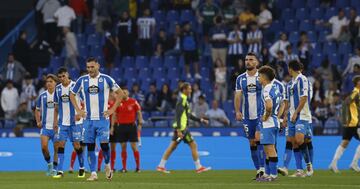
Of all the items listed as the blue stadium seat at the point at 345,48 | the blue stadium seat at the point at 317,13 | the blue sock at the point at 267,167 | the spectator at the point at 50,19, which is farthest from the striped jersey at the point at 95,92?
the spectator at the point at 50,19

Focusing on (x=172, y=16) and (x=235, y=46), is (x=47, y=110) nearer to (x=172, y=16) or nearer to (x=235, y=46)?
(x=235, y=46)

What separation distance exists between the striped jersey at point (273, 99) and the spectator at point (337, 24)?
48.7ft

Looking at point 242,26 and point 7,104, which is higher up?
point 242,26

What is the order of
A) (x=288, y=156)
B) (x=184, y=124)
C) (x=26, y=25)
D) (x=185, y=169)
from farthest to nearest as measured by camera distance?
(x=26, y=25), (x=185, y=169), (x=184, y=124), (x=288, y=156)

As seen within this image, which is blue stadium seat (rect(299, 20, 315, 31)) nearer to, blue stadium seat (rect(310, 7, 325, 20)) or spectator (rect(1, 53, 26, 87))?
blue stadium seat (rect(310, 7, 325, 20))

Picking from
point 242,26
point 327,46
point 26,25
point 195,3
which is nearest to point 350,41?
point 327,46

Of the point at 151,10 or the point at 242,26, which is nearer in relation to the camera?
the point at 242,26

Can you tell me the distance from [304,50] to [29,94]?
906cm

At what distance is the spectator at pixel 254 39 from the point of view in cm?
3522

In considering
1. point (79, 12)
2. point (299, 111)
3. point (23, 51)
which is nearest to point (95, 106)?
point (299, 111)

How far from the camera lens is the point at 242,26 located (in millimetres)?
35969

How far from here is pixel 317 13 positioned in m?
36.5

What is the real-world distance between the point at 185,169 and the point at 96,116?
8.88m

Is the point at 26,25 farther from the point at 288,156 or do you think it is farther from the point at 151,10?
the point at 288,156
